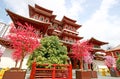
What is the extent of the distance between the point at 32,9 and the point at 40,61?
1503 centimetres

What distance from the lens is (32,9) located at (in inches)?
736

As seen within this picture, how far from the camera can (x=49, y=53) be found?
671 cm

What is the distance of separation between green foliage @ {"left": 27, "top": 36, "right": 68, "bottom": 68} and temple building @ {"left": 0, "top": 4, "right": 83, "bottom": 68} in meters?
5.79

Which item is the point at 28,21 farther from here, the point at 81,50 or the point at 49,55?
the point at 49,55

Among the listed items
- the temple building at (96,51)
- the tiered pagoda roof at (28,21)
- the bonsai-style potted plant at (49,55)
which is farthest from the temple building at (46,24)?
the bonsai-style potted plant at (49,55)

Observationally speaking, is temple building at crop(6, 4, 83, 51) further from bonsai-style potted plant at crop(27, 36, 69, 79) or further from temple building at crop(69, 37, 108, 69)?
bonsai-style potted plant at crop(27, 36, 69, 79)

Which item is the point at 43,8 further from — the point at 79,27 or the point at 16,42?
the point at 16,42

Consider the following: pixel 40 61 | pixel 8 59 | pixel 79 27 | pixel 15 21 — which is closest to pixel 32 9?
pixel 15 21

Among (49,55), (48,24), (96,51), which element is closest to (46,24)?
(48,24)

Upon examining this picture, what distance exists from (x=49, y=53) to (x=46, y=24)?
7.54m

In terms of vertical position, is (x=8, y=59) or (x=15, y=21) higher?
(x=15, y=21)

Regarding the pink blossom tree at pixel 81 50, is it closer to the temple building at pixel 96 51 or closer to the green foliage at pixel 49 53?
the green foliage at pixel 49 53

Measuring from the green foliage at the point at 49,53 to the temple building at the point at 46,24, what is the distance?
5795mm

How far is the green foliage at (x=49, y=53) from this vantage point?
20.5 feet
